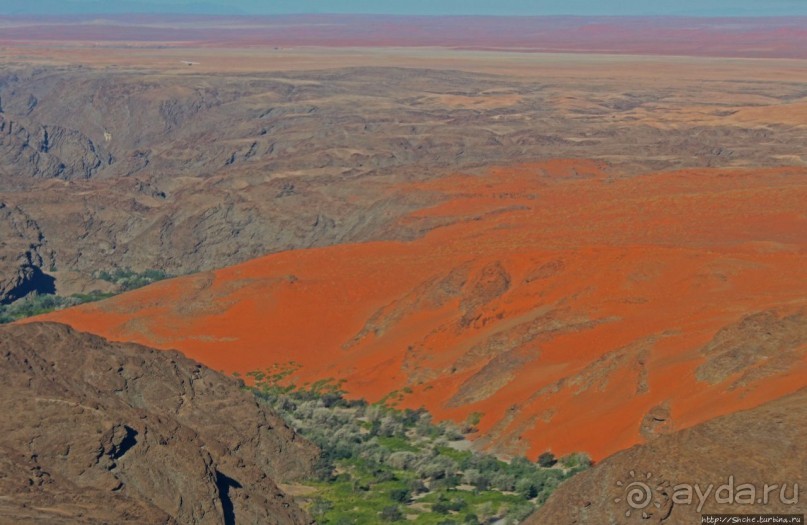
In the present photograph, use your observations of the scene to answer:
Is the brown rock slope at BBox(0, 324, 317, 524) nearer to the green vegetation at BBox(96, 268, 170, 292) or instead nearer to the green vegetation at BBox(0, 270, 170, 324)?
the green vegetation at BBox(0, 270, 170, 324)

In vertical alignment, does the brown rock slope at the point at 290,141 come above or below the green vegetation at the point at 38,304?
above

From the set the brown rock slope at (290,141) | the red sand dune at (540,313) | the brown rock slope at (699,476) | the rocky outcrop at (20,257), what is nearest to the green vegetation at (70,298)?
the rocky outcrop at (20,257)

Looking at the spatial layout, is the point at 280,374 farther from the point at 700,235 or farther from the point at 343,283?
the point at 700,235

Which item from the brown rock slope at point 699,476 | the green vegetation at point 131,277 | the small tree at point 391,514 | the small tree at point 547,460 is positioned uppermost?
the brown rock slope at point 699,476

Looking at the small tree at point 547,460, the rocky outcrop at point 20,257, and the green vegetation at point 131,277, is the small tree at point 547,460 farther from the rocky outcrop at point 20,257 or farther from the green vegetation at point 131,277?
the green vegetation at point 131,277

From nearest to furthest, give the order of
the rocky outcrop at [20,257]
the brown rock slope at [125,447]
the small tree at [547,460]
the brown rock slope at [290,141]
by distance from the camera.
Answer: the brown rock slope at [125,447]
the small tree at [547,460]
the rocky outcrop at [20,257]
the brown rock slope at [290,141]

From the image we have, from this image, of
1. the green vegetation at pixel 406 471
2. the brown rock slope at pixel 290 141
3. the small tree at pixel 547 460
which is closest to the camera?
the green vegetation at pixel 406 471

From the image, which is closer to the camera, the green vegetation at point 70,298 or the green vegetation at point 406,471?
the green vegetation at point 406,471

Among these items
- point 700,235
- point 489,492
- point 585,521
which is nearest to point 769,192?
point 700,235
